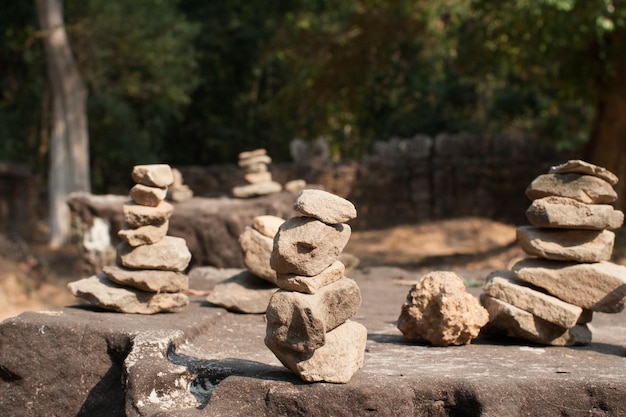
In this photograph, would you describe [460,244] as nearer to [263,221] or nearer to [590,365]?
[263,221]

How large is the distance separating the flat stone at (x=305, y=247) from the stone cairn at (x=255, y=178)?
6.77 m

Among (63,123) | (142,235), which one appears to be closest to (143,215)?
(142,235)

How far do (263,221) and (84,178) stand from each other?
11.1m

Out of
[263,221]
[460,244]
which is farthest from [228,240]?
[460,244]

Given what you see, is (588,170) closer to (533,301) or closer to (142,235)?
(533,301)

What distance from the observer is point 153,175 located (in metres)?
5.12

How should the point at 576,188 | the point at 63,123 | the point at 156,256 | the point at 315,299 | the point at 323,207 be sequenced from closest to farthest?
1. the point at 315,299
2. the point at 323,207
3. the point at 576,188
4. the point at 156,256
5. the point at 63,123

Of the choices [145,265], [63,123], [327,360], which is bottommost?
[327,360]

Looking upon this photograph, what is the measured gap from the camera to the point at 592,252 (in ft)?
14.4

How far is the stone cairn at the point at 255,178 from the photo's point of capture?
10.4 m

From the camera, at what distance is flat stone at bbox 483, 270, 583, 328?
4.25 metres

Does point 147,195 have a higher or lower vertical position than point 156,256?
higher

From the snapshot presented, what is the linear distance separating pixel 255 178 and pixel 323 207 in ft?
22.8

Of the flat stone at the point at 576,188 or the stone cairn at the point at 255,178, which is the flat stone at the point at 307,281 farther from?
the stone cairn at the point at 255,178
